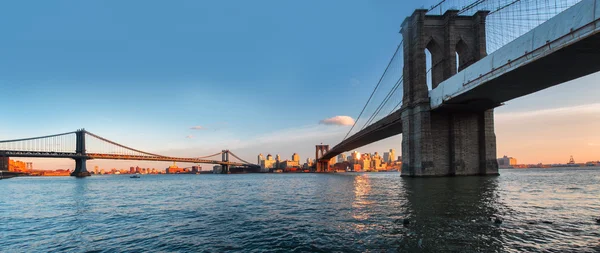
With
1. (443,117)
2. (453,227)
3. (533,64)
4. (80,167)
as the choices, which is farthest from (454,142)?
(80,167)

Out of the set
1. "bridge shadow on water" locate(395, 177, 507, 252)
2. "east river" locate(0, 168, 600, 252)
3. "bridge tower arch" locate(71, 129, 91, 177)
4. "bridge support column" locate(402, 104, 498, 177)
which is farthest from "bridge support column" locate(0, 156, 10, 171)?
"bridge shadow on water" locate(395, 177, 507, 252)

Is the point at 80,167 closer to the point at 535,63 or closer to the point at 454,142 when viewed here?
the point at 454,142

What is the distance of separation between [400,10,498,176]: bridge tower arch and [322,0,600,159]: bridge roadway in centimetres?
285

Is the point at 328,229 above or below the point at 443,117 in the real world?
below

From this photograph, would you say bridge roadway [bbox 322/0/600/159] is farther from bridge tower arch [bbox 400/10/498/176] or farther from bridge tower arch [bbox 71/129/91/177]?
bridge tower arch [bbox 71/129/91/177]

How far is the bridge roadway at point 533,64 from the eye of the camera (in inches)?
827

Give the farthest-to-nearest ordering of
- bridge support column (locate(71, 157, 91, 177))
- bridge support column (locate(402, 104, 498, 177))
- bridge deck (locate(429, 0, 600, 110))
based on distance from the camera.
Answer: bridge support column (locate(71, 157, 91, 177)), bridge support column (locate(402, 104, 498, 177)), bridge deck (locate(429, 0, 600, 110))

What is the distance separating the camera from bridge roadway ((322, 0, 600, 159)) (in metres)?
21.0

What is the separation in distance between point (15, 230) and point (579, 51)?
37.0 meters

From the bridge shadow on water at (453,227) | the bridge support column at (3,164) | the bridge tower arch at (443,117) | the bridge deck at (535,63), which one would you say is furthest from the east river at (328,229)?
the bridge support column at (3,164)

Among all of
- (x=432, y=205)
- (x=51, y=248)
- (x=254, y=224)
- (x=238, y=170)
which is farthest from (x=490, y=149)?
(x=238, y=170)

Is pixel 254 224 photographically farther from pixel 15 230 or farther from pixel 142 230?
pixel 15 230

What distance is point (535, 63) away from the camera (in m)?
25.6

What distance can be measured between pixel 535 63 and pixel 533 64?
0.22 metres
